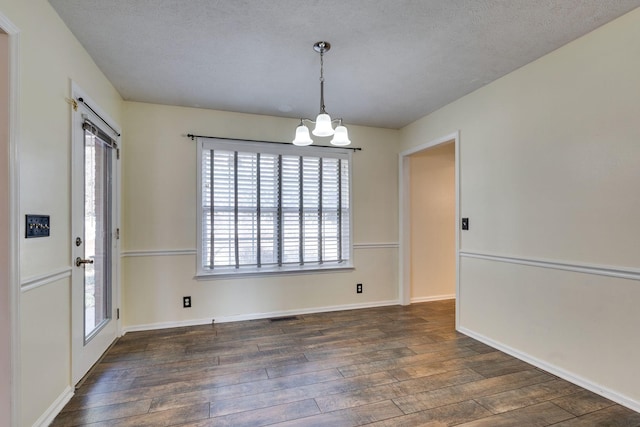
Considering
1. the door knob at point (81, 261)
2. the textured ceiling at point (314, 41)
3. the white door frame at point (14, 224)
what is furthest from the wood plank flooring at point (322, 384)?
the textured ceiling at point (314, 41)

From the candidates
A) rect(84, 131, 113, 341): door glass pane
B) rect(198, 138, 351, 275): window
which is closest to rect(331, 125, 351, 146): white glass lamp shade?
rect(198, 138, 351, 275): window

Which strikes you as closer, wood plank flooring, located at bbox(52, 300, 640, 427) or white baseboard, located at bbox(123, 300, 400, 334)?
wood plank flooring, located at bbox(52, 300, 640, 427)

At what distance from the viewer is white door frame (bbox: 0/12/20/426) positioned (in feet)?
4.93

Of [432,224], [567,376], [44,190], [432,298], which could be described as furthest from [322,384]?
[432,224]

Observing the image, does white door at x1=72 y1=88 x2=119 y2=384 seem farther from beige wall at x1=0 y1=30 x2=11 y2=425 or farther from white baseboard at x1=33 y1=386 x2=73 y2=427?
beige wall at x1=0 y1=30 x2=11 y2=425

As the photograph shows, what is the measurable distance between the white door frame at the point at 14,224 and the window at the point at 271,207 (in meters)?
1.97

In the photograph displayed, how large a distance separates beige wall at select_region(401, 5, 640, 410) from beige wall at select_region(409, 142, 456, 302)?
49.0 inches

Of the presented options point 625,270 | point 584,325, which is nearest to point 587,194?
point 625,270

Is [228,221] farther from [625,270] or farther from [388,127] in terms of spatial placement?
[625,270]

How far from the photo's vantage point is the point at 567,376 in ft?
7.47

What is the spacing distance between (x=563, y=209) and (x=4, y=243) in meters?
3.42

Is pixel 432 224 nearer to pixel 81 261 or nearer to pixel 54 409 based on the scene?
pixel 81 261

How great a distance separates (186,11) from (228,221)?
218cm

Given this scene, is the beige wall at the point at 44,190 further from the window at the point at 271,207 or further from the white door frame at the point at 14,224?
the window at the point at 271,207
